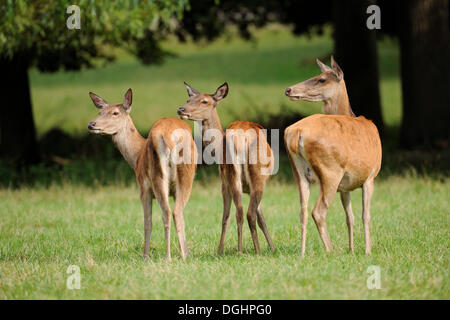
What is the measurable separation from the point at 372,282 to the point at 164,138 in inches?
99.8

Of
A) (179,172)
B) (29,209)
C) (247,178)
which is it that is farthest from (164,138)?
(29,209)

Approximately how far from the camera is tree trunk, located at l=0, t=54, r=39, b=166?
15766mm

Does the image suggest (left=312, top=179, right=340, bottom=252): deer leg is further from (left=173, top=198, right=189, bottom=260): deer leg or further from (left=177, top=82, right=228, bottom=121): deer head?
(left=177, top=82, right=228, bottom=121): deer head

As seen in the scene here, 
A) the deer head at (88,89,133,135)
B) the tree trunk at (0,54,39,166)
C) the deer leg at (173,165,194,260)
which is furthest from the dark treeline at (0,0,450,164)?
the deer leg at (173,165,194,260)

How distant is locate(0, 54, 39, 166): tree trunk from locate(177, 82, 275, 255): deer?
29.2 feet

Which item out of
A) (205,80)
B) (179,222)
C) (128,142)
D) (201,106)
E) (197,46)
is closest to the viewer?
(179,222)

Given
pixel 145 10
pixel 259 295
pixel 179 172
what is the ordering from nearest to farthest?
pixel 259 295 → pixel 179 172 → pixel 145 10

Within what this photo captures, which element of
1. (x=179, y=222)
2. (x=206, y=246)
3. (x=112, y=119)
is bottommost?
(x=206, y=246)

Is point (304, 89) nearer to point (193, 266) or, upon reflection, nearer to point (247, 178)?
point (247, 178)

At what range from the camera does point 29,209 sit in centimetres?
1172

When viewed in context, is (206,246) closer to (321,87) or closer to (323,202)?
(323,202)

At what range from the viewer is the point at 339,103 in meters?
8.17

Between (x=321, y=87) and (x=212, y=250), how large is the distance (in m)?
2.25

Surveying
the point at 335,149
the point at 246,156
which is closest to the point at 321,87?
the point at 335,149
